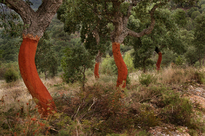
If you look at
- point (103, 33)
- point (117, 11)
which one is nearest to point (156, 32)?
point (103, 33)

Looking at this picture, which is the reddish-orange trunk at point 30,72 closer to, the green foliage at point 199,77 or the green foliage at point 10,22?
the green foliage at point 10,22

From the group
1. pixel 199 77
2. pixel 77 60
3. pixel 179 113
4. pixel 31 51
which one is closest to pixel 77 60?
pixel 77 60

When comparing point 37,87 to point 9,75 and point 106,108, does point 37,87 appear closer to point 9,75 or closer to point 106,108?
point 106,108

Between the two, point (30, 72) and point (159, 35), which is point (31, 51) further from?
point (159, 35)

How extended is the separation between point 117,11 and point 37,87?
467cm

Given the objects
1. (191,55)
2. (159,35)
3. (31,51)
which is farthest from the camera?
(191,55)

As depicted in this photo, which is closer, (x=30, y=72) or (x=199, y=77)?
(x=30, y=72)

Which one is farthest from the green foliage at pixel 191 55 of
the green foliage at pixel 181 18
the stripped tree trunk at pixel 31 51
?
the stripped tree trunk at pixel 31 51

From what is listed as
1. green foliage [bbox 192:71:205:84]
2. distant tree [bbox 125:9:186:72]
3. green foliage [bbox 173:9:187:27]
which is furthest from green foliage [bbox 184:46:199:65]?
green foliage [bbox 192:71:205:84]

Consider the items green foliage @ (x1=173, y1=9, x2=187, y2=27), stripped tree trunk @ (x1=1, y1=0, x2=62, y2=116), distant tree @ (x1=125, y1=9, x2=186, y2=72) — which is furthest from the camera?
green foliage @ (x1=173, y1=9, x2=187, y2=27)

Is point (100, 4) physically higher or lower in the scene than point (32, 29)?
higher

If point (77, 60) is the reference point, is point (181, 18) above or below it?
above

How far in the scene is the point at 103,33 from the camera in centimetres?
1042

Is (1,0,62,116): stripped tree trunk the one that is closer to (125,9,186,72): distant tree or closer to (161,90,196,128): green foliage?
(161,90,196,128): green foliage
